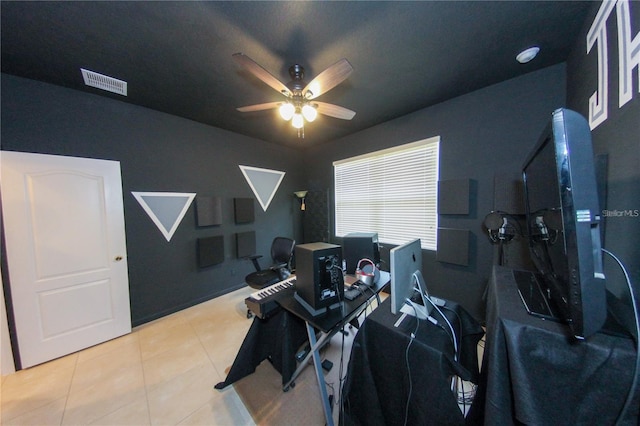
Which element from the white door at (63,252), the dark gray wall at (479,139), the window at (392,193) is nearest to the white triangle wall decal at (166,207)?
the white door at (63,252)

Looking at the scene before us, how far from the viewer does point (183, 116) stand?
269 cm

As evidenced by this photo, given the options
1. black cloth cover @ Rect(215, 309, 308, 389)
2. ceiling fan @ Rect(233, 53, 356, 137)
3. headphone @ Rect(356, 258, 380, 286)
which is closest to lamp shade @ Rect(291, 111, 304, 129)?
ceiling fan @ Rect(233, 53, 356, 137)

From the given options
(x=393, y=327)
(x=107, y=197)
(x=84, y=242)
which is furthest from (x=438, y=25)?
(x=84, y=242)

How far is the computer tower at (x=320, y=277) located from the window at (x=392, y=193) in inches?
71.6

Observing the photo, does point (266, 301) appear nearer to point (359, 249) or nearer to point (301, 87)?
point (359, 249)

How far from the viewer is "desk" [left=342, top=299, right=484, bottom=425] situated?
0.89 m

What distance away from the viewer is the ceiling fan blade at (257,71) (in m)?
1.28

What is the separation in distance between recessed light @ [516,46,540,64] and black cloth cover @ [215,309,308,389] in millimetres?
2903

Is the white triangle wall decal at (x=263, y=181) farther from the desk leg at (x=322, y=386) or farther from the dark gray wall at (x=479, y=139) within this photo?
the desk leg at (x=322, y=386)

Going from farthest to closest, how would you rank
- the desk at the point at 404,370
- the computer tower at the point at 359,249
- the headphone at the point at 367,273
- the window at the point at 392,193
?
the window at the point at 392,193
the computer tower at the point at 359,249
the headphone at the point at 367,273
the desk at the point at 404,370

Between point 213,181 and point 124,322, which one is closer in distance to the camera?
point 124,322

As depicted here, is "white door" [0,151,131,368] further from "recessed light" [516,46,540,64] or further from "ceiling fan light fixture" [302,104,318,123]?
"recessed light" [516,46,540,64]

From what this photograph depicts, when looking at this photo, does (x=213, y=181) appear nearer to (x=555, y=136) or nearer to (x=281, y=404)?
(x=281, y=404)

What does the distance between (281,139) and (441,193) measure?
2.76m
